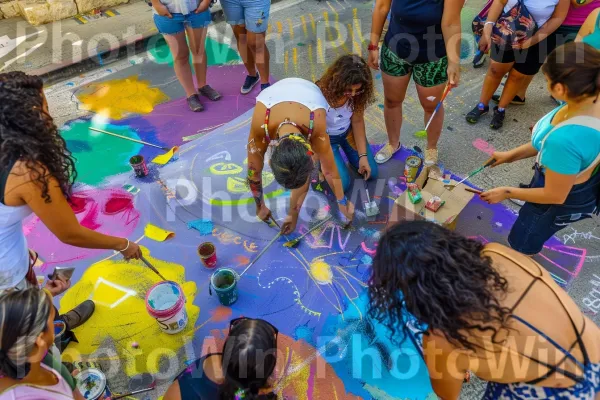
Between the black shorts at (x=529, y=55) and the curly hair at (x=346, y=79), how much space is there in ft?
5.29

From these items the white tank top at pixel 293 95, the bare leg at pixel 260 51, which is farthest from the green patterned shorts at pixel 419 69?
the bare leg at pixel 260 51

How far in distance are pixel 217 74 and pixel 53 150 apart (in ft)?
10.9

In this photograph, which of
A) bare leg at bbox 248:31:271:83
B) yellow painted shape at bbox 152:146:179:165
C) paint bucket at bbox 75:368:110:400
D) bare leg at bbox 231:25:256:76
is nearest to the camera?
paint bucket at bbox 75:368:110:400

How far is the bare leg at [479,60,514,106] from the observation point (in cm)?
399

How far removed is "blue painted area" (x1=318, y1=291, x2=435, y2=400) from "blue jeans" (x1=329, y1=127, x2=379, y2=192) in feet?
3.90

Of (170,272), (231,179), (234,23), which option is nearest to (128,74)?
(234,23)

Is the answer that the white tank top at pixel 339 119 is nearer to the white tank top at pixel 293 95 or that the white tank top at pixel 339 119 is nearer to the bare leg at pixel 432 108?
the white tank top at pixel 293 95

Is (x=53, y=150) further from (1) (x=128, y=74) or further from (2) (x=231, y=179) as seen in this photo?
(1) (x=128, y=74)

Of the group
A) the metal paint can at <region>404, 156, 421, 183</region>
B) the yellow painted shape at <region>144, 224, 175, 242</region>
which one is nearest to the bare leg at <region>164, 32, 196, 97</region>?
the yellow painted shape at <region>144, 224, 175, 242</region>

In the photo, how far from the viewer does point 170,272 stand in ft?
10.4

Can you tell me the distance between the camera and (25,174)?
1.88 m

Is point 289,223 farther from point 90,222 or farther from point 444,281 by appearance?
point 444,281

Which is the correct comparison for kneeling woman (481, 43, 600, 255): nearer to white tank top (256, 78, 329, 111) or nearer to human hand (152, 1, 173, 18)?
white tank top (256, 78, 329, 111)

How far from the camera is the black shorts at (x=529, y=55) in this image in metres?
3.75
